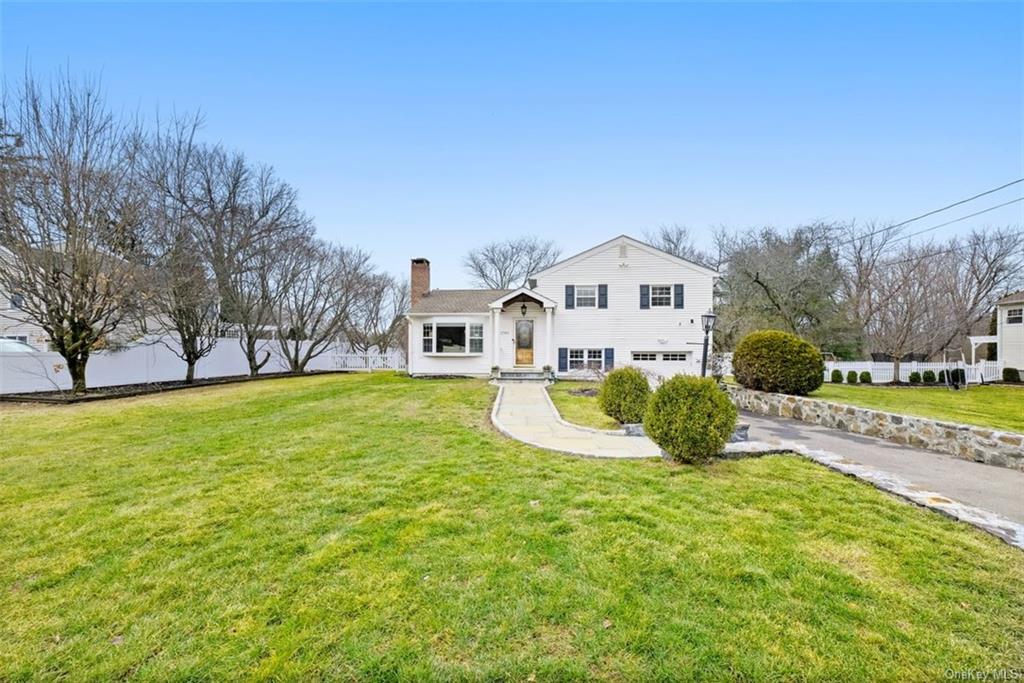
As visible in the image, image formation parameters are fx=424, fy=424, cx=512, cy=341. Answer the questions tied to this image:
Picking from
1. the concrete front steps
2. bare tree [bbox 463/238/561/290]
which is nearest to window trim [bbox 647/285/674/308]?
the concrete front steps

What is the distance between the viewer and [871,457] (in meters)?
6.77

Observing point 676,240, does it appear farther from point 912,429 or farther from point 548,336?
point 912,429

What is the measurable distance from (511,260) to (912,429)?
30.2 metres

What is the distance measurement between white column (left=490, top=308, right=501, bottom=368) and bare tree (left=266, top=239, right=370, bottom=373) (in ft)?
34.0

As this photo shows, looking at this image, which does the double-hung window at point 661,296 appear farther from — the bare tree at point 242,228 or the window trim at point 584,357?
the bare tree at point 242,228

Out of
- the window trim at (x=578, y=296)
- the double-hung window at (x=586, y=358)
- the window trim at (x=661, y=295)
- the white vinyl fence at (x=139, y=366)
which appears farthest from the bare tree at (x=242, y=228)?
the window trim at (x=661, y=295)

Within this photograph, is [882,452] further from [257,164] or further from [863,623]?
[257,164]

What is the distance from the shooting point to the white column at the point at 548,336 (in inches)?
707

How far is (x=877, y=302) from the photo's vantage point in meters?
24.8

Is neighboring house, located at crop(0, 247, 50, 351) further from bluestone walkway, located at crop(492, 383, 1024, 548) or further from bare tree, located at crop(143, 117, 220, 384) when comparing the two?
bluestone walkway, located at crop(492, 383, 1024, 548)

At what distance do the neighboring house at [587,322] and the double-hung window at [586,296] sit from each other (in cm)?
4

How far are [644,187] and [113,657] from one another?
2193 centimetres

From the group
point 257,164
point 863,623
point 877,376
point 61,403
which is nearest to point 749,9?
point 863,623

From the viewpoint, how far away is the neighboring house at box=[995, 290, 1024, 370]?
2014cm
